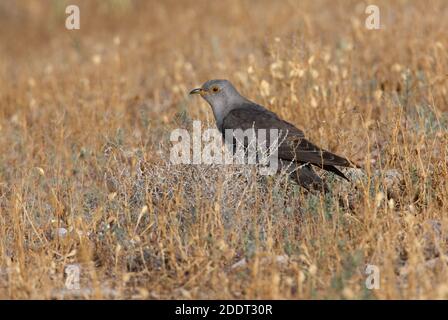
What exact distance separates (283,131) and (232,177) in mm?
805

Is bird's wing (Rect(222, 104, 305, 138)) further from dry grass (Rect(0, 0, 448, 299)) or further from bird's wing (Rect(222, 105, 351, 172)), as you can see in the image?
dry grass (Rect(0, 0, 448, 299))

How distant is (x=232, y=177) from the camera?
18.3 feet

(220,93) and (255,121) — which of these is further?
(220,93)

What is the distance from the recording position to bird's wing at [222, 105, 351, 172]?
5.59 meters

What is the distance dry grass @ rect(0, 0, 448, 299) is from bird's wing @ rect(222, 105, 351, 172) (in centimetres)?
21

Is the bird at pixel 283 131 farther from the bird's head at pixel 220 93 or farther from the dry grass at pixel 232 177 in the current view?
the dry grass at pixel 232 177

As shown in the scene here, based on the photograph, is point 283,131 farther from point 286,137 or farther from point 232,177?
point 232,177

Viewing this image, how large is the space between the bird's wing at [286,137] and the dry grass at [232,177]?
8.3 inches

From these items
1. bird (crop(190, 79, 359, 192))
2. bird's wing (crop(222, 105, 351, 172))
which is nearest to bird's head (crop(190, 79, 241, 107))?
bird (crop(190, 79, 359, 192))

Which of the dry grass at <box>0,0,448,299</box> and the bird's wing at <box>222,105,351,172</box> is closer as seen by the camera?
the dry grass at <box>0,0,448,299</box>

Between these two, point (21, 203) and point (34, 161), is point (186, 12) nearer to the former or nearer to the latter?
point (34, 161)

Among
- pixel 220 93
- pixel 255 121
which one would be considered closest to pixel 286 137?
pixel 255 121

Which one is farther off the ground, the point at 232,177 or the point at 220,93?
the point at 220,93
